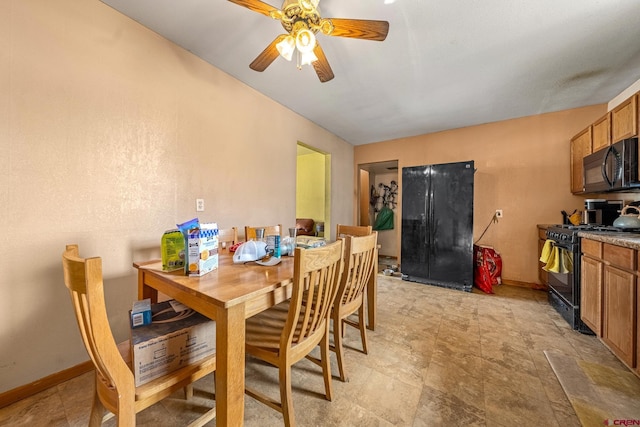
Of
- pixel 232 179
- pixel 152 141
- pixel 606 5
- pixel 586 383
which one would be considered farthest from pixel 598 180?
pixel 152 141

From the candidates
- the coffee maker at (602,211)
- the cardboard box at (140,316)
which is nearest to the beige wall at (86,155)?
the cardboard box at (140,316)

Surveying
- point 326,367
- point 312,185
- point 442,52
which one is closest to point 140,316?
point 326,367

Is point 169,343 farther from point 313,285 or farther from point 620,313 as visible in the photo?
point 620,313

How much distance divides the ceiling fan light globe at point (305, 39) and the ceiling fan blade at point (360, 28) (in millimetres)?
137

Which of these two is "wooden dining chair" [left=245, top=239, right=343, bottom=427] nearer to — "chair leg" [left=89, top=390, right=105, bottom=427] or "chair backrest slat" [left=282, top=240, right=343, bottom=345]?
"chair backrest slat" [left=282, top=240, right=343, bottom=345]

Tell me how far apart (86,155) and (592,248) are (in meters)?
3.98

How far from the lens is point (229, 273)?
49.6 inches

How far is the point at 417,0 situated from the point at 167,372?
2530 millimetres

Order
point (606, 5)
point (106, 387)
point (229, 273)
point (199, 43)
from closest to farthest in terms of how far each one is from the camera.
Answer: point (106, 387) → point (229, 273) → point (606, 5) → point (199, 43)

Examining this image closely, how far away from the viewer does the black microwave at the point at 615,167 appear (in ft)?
6.79

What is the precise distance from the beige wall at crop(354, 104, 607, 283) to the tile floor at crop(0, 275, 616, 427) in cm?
140

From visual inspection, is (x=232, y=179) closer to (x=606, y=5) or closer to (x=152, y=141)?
(x=152, y=141)

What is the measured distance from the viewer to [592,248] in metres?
1.95

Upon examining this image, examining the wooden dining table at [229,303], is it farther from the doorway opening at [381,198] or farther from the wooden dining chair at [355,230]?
the doorway opening at [381,198]
